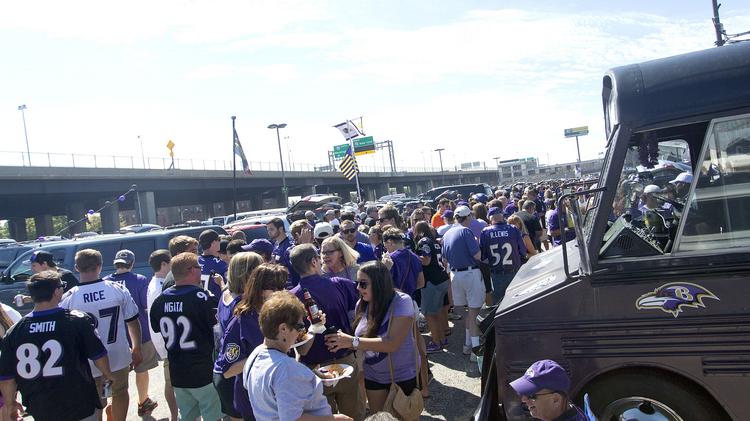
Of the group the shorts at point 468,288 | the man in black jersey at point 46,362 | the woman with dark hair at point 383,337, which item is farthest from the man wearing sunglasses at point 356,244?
the man in black jersey at point 46,362

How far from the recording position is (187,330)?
174 inches

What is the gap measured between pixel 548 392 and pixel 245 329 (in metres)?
1.99

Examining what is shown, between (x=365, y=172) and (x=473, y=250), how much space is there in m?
70.6

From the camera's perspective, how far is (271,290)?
363 centimetres

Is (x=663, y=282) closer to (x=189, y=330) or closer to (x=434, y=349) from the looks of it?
(x=189, y=330)

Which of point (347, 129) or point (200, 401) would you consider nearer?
point (200, 401)

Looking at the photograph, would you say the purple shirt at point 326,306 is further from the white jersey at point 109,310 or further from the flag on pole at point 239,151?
the flag on pole at point 239,151

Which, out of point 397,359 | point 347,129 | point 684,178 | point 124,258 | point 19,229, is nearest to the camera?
point 684,178

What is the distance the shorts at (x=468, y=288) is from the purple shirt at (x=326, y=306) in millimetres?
3042

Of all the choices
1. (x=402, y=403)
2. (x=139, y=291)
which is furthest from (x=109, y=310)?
(x=402, y=403)

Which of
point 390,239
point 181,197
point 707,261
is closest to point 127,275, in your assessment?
point 390,239

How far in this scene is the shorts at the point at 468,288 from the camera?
6844mm

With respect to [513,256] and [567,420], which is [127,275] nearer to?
[513,256]

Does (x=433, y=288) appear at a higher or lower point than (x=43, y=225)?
lower
